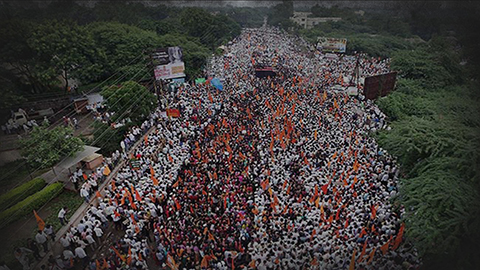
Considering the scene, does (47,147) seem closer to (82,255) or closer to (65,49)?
(82,255)

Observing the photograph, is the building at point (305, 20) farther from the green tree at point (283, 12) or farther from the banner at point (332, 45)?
the banner at point (332, 45)

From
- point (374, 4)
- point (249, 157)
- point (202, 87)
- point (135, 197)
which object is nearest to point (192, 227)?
point (135, 197)

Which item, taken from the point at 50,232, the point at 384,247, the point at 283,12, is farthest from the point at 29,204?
the point at 283,12

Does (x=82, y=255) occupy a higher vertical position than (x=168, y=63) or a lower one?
lower

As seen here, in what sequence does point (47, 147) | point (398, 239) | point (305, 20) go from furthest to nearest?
point (305, 20) < point (47, 147) < point (398, 239)

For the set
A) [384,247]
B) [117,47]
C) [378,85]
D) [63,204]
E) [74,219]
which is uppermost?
[117,47]

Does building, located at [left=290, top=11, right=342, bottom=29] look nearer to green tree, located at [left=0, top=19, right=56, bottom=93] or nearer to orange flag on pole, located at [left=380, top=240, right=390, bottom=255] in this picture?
green tree, located at [left=0, top=19, right=56, bottom=93]

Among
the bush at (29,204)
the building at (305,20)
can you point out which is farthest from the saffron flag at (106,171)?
the building at (305,20)
